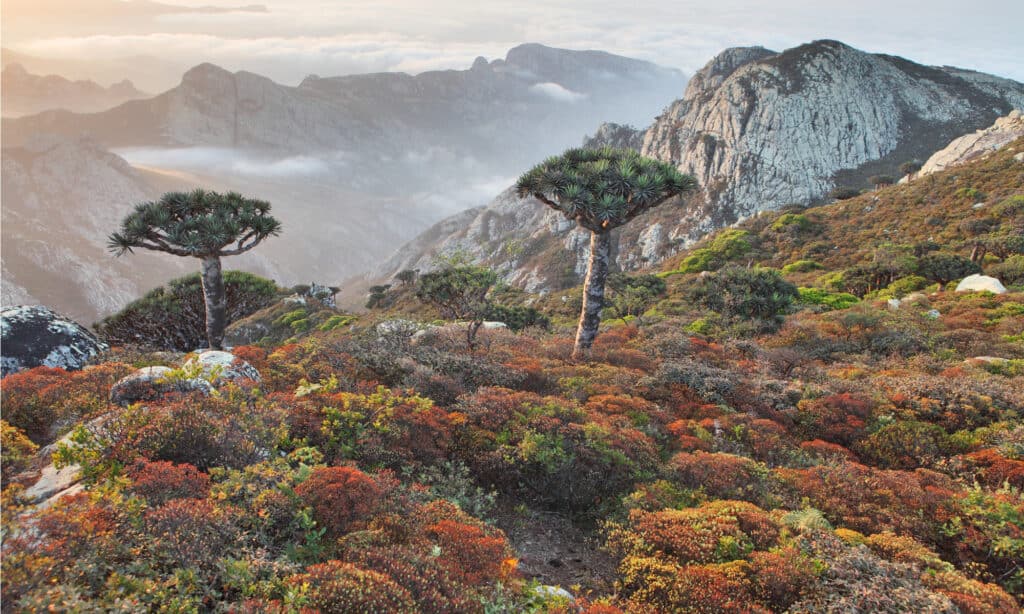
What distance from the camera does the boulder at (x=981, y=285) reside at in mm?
23953

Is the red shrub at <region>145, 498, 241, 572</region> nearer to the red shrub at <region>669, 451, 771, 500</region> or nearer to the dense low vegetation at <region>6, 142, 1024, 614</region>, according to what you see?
the dense low vegetation at <region>6, 142, 1024, 614</region>

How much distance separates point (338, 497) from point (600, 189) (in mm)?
12243

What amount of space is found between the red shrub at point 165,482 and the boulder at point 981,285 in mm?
34257

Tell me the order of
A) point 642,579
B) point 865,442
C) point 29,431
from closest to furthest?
point 642,579 → point 29,431 → point 865,442

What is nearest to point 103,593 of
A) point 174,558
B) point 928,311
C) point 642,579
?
point 174,558

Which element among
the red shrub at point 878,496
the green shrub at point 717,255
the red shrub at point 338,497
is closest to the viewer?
the red shrub at point 338,497

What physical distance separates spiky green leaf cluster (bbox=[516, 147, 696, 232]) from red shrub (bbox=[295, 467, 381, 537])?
11232 mm

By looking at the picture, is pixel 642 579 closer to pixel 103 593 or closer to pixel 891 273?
pixel 103 593

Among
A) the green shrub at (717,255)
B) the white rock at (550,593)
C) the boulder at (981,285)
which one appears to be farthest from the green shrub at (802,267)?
the white rock at (550,593)

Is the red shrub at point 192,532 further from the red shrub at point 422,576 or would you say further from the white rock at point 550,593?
the white rock at point 550,593

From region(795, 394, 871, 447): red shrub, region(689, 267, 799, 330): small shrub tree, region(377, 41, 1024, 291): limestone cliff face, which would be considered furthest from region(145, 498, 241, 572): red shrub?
region(377, 41, 1024, 291): limestone cliff face

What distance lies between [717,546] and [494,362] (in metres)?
8.06

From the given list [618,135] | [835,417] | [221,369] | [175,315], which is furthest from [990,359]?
[618,135]

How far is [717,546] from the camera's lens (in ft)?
19.0
